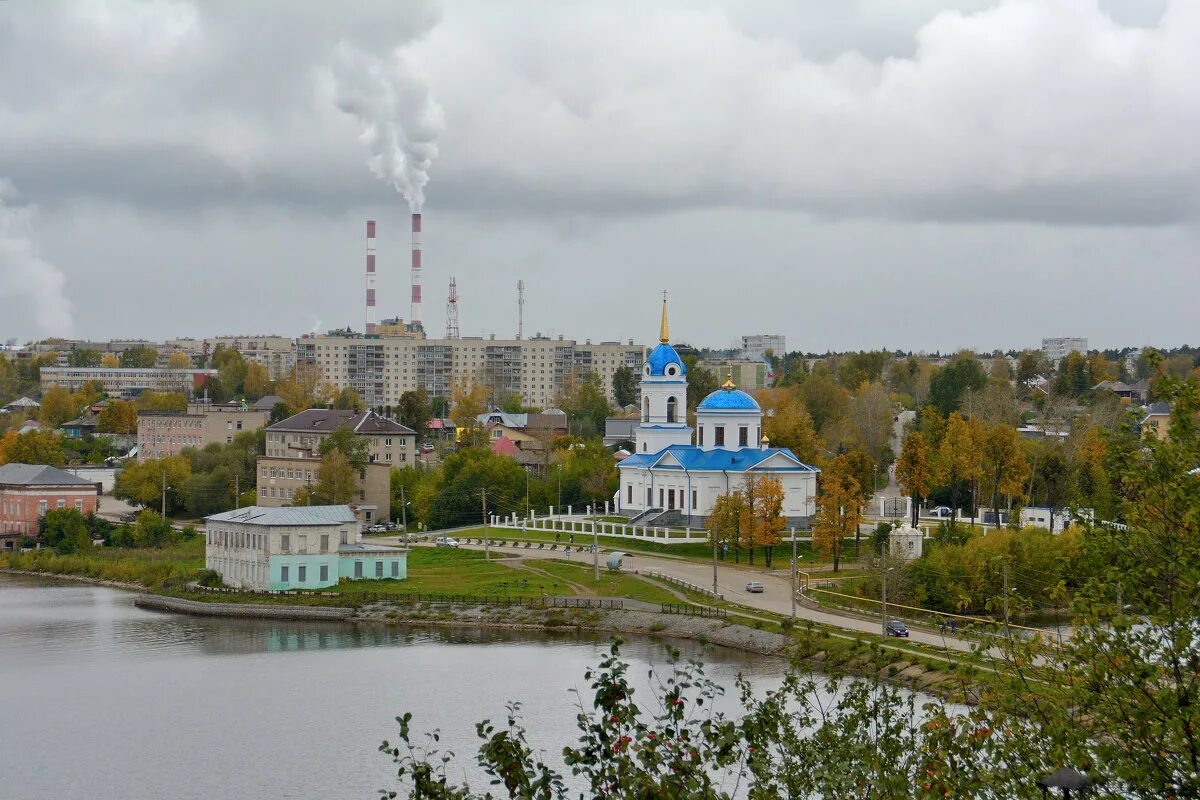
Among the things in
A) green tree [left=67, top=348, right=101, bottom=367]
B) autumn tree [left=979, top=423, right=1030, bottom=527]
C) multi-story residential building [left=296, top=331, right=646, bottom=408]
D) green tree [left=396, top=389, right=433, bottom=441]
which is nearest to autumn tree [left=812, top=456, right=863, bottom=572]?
autumn tree [left=979, top=423, right=1030, bottom=527]

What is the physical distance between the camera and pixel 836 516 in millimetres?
49406

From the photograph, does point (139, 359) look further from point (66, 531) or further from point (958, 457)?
point (958, 457)

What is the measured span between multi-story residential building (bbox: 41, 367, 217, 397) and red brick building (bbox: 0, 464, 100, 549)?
259 ft

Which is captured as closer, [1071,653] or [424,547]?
[1071,653]

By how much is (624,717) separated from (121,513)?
6319 cm

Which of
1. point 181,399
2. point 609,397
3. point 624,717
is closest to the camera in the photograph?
point 624,717

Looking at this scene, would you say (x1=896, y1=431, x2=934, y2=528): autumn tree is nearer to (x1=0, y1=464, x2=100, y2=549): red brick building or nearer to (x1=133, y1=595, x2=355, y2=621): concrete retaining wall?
(x1=133, y1=595, x2=355, y2=621): concrete retaining wall

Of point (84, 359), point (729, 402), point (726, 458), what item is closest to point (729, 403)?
point (729, 402)

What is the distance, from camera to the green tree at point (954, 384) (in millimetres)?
86375

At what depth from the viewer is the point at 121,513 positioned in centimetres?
7206

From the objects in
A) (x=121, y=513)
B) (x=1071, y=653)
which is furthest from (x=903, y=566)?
(x=121, y=513)

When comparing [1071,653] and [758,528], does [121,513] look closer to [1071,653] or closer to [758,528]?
[758,528]

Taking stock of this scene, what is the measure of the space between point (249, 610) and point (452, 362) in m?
93.2

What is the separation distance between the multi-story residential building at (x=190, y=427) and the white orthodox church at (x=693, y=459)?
26.9m
